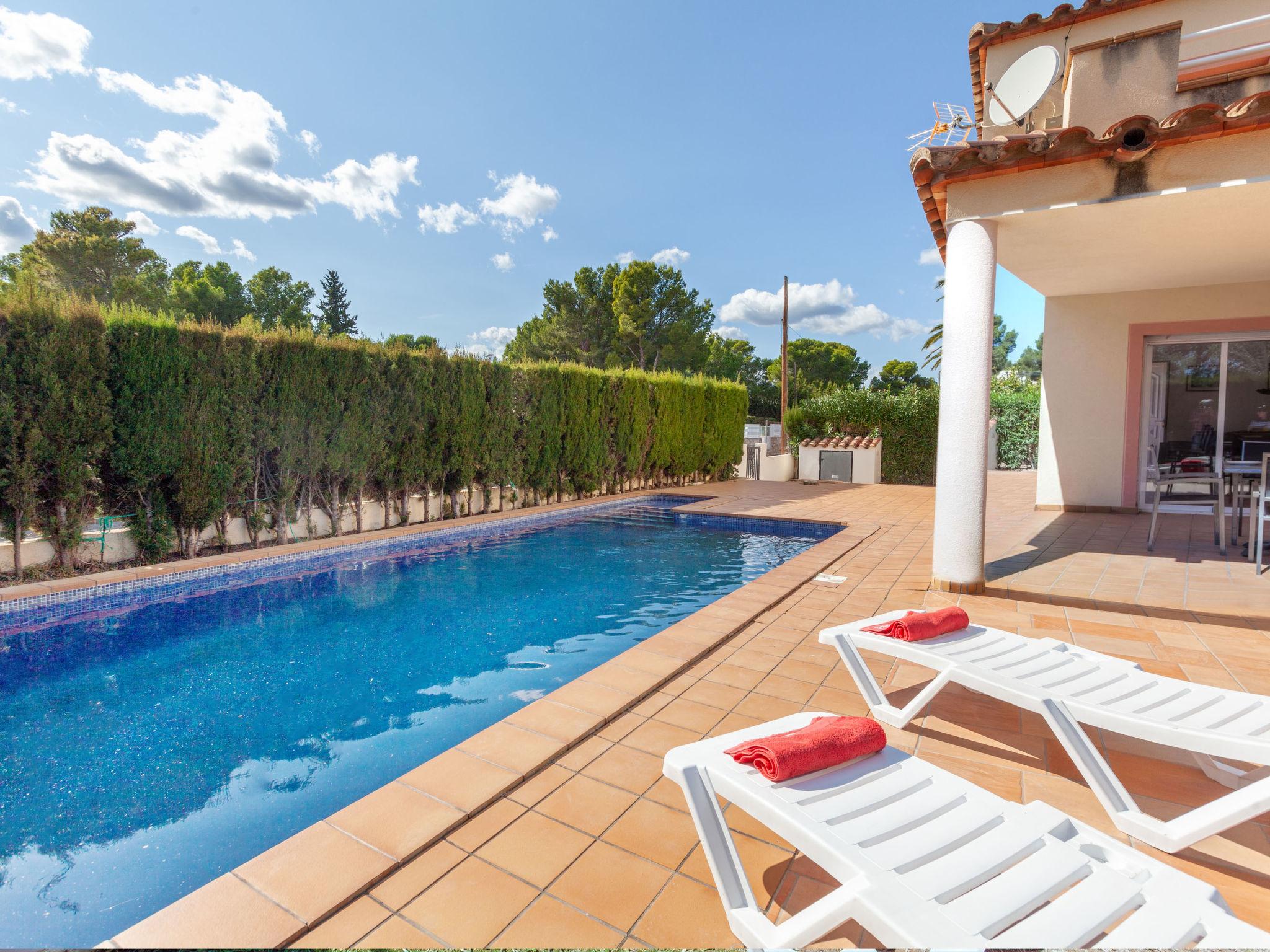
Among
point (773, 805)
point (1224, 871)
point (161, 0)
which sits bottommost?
point (1224, 871)

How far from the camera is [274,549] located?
25.3 ft

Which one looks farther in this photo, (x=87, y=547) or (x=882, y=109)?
(x=882, y=109)

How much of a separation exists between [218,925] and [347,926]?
15.5 inches

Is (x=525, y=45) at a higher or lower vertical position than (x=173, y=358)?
higher

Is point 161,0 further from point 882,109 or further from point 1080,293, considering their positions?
point 1080,293

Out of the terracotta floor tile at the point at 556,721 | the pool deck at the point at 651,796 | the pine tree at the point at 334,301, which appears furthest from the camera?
the pine tree at the point at 334,301

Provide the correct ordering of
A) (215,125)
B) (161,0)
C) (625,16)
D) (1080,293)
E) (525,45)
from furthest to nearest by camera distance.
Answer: (215,125)
(525,45)
(625,16)
(161,0)
(1080,293)

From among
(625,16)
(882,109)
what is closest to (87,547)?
(625,16)

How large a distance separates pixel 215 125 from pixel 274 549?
32.5 m

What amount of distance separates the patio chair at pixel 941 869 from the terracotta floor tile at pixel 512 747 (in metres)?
1.02

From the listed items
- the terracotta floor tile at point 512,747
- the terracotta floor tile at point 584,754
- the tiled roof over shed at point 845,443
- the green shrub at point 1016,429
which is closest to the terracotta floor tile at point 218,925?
the terracotta floor tile at point 512,747

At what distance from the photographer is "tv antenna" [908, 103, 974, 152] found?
6.22 metres

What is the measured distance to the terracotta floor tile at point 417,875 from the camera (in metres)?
2.03

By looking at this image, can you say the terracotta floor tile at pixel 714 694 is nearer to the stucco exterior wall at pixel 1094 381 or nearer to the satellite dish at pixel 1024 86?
the satellite dish at pixel 1024 86
